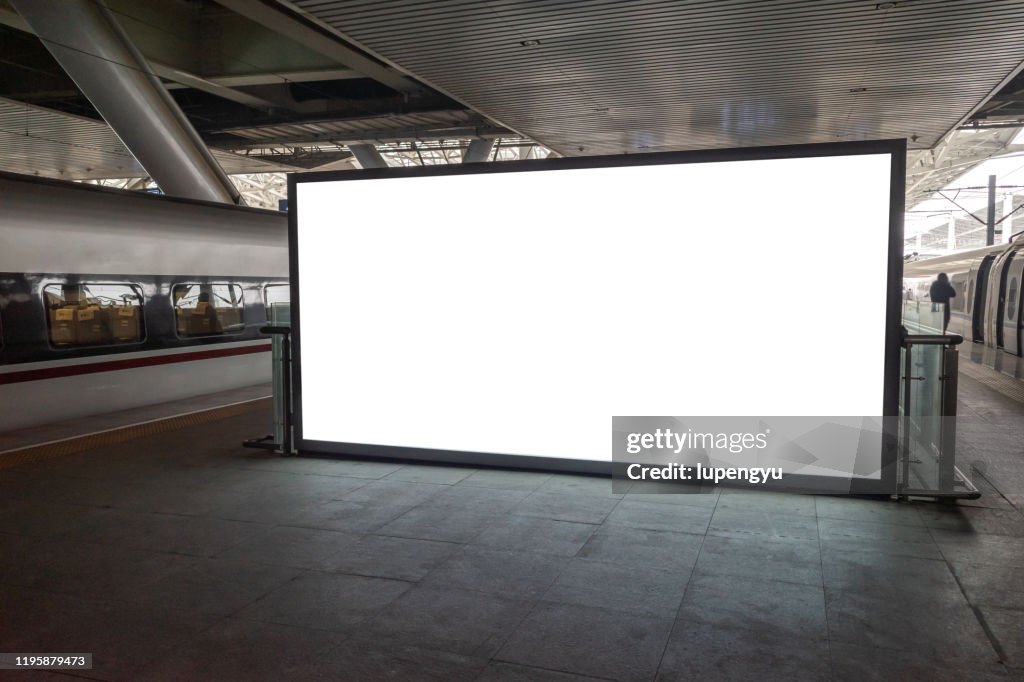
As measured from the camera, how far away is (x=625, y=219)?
6.30 m

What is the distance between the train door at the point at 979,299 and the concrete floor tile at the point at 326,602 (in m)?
20.2

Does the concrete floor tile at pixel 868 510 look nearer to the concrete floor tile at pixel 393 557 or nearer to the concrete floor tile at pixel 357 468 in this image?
the concrete floor tile at pixel 393 557

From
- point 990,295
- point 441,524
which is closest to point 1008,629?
point 441,524

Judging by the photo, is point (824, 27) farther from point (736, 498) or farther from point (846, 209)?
point (736, 498)

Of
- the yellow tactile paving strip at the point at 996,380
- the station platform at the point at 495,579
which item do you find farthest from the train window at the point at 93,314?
the yellow tactile paving strip at the point at 996,380

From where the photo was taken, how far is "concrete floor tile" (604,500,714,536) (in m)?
5.26

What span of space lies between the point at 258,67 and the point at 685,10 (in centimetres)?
1037

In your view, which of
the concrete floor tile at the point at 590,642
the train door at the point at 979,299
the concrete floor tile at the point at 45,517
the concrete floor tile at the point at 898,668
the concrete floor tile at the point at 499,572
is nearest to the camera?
the concrete floor tile at the point at 898,668

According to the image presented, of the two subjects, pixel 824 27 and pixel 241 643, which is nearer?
pixel 241 643

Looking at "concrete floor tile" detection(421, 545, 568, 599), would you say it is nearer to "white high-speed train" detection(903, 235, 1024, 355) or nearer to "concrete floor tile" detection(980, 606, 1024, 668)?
Answer: "concrete floor tile" detection(980, 606, 1024, 668)

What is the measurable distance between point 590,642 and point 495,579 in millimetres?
895

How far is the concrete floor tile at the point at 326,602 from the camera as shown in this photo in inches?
153

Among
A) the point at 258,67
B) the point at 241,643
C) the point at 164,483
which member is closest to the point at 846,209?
the point at 241,643

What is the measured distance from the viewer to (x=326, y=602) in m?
4.09
